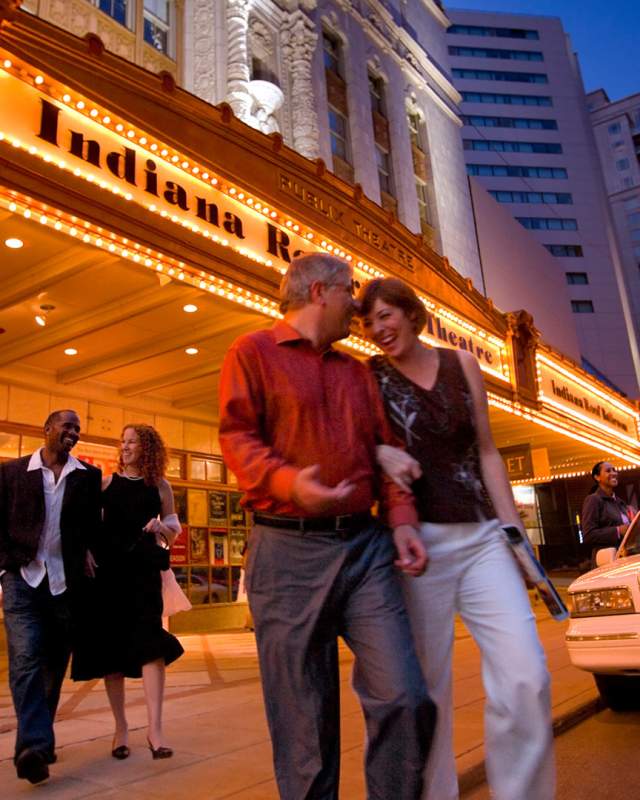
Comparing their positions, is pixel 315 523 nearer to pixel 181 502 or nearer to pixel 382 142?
pixel 181 502

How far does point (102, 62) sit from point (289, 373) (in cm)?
574

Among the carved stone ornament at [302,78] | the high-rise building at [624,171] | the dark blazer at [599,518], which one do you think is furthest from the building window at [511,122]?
the dark blazer at [599,518]

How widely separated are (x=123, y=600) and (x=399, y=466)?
2396 mm

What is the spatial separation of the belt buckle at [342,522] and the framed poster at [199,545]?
10.9m

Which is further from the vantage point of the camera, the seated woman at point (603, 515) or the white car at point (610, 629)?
the seated woman at point (603, 515)

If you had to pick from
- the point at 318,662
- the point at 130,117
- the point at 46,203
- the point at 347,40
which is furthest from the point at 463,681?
the point at 347,40

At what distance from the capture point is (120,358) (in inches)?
405

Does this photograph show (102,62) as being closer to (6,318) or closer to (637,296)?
(6,318)

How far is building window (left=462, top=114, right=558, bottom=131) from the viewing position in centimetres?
7631

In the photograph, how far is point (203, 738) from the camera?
409cm

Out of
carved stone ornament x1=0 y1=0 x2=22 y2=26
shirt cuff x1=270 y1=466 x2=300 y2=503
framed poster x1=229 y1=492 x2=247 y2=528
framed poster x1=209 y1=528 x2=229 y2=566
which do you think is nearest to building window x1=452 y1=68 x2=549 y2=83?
framed poster x1=229 y1=492 x2=247 y2=528

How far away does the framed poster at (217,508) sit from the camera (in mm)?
13102

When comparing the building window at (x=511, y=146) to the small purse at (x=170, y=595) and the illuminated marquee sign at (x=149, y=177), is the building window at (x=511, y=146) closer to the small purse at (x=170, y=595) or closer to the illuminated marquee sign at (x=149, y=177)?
the illuminated marquee sign at (x=149, y=177)

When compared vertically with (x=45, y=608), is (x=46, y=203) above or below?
above
